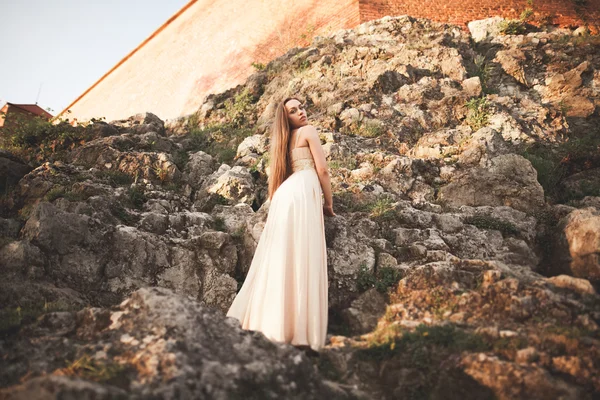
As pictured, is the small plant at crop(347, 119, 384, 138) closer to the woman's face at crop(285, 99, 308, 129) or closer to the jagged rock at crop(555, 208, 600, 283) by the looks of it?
the woman's face at crop(285, 99, 308, 129)

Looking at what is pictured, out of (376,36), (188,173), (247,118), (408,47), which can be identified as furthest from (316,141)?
(376,36)

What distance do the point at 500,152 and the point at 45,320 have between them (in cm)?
689

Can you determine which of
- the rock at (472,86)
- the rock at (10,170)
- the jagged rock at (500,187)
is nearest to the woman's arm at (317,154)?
the jagged rock at (500,187)

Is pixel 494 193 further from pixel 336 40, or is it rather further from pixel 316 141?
pixel 336 40

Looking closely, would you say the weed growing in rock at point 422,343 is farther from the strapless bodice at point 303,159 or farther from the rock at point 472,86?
the rock at point 472,86

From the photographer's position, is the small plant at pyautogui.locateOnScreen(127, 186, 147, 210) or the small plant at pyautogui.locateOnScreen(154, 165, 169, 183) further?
the small plant at pyautogui.locateOnScreen(154, 165, 169, 183)

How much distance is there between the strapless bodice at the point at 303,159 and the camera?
405cm

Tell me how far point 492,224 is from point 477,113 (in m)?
3.53

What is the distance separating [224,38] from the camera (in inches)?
601

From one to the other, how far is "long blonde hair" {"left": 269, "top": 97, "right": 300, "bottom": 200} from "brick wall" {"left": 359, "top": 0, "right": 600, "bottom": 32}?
8677 mm

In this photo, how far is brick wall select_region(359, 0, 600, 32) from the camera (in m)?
11.2

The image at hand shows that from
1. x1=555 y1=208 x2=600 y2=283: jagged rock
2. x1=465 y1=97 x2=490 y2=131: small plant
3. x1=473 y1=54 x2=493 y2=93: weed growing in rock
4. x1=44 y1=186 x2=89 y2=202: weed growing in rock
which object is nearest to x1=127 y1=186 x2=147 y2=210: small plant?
x1=44 y1=186 x2=89 y2=202: weed growing in rock

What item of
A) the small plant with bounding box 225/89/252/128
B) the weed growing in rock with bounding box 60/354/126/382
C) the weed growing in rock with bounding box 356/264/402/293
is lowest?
the weed growing in rock with bounding box 60/354/126/382

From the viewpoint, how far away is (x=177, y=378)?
1.96 m
